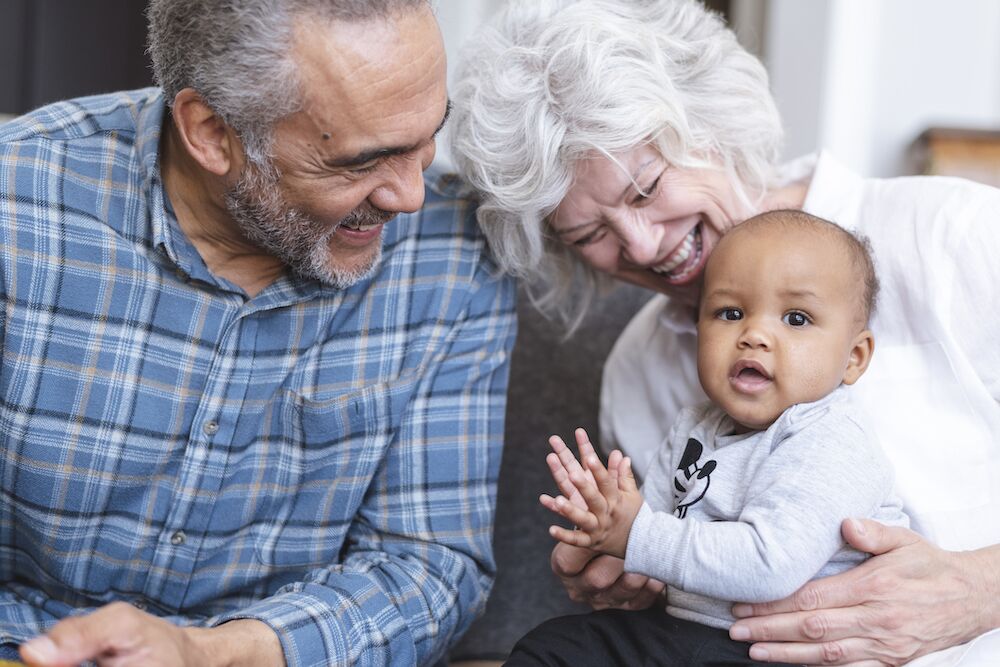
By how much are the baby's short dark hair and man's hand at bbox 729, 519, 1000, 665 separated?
313 mm

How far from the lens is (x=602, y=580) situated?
1.58 m

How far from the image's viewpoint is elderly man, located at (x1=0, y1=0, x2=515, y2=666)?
4.85 feet

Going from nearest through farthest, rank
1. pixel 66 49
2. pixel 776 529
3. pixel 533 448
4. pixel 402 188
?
1. pixel 776 529
2. pixel 402 188
3. pixel 533 448
4. pixel 66 49

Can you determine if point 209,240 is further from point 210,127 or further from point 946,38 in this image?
point 946,38

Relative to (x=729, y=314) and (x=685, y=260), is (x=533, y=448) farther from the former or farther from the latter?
(x=729, y=314)

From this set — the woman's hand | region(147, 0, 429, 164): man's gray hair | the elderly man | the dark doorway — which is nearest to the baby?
the woman's hand

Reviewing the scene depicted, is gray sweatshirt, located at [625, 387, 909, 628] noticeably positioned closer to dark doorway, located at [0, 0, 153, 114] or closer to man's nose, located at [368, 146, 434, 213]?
man's nose, located at [368, 146, 434, 213]

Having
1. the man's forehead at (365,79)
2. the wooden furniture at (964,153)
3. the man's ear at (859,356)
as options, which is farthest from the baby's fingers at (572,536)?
the wooden furniture at (964,153)

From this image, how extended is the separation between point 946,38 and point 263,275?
2.82 meters

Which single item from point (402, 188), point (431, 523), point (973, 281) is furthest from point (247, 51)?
point (973, 281)

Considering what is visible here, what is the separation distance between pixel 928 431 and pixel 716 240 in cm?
43

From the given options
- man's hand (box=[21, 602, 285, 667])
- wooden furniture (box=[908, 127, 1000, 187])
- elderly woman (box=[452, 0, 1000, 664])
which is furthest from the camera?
wooden furniture (box=[908, 127, 1000, 187])

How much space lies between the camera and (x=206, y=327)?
5.23 feet

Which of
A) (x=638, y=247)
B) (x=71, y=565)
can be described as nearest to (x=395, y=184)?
(x=638, y=247)
